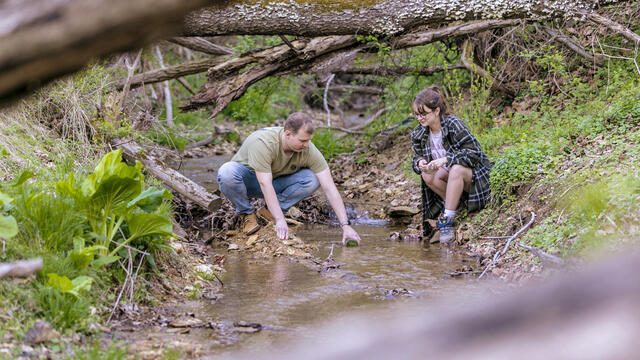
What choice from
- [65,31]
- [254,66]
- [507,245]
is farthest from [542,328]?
[254,66]

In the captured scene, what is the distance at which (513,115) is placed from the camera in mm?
8109

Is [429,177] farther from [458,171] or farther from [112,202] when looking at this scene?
[112,202]

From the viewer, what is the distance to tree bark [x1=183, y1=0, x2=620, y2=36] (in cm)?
520

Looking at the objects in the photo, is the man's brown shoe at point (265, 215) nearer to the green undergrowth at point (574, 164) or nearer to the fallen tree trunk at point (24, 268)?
the green undergrowth at point (574, 164)

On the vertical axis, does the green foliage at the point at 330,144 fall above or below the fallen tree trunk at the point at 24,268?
below

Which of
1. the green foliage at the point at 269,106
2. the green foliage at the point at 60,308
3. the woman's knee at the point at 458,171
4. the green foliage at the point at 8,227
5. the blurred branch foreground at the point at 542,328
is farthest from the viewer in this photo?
the green foliage at the point at 269,106

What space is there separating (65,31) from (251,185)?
5023mm

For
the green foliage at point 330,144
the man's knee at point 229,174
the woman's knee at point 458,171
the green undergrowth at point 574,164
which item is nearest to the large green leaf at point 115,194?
the man's knee at point 229,174

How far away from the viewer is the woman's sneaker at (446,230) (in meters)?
6.01

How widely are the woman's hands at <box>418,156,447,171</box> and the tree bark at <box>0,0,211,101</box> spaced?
449cm

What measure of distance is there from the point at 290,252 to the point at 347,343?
460 cm

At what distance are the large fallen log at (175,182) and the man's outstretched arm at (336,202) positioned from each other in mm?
1198

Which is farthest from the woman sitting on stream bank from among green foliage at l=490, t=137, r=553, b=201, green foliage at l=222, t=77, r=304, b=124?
green foliage at l=222, t=77, r=304, b=124

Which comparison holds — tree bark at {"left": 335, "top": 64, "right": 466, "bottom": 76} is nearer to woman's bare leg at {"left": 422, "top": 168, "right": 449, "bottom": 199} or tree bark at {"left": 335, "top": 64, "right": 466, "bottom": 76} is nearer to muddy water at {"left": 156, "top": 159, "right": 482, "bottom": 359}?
woman's bare leg at {"left": 422, "top": 168, "right": 449, "bottom": 199}
